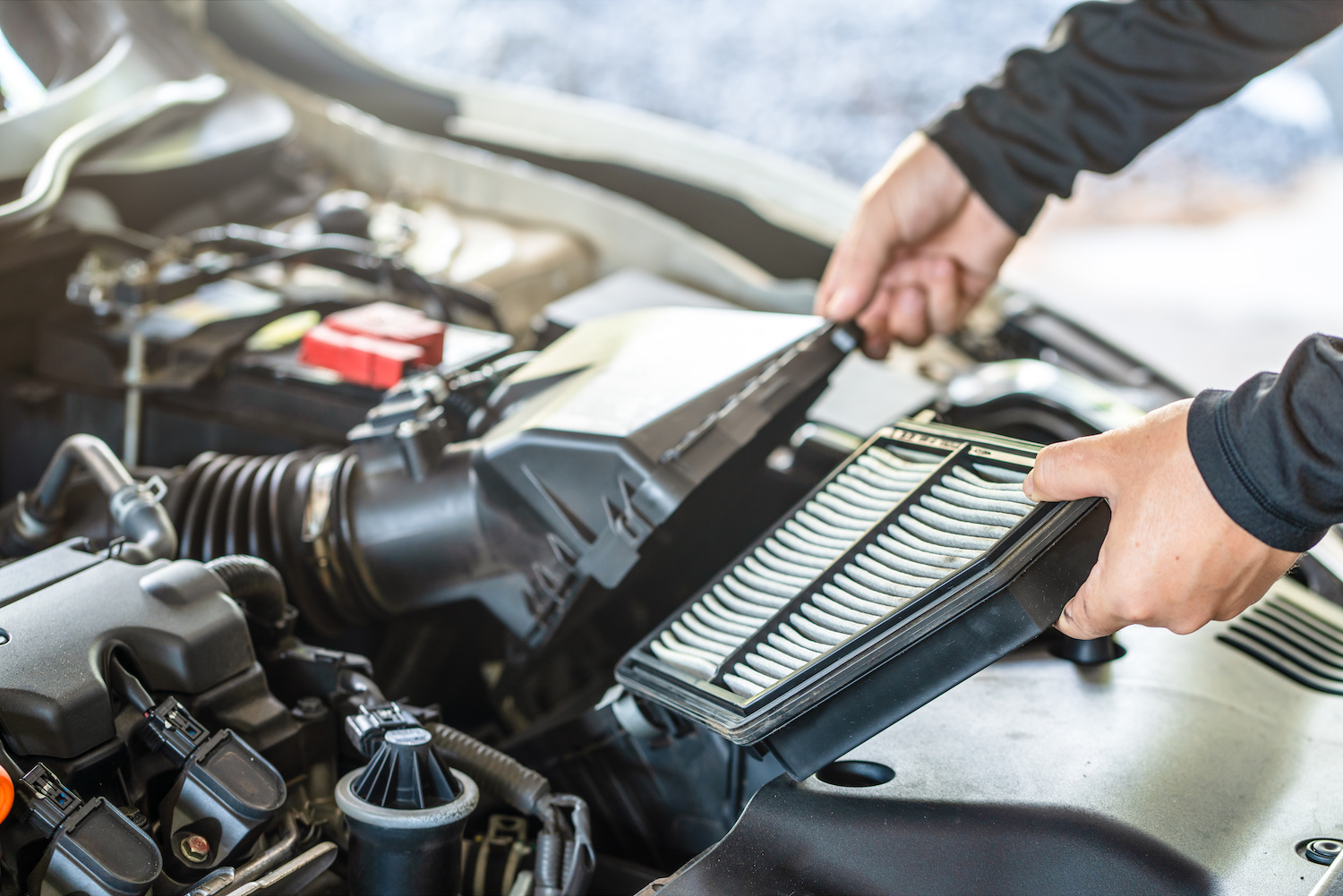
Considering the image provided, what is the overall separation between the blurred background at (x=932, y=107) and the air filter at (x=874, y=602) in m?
3.09

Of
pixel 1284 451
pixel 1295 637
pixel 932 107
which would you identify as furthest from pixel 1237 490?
pixel 932 107

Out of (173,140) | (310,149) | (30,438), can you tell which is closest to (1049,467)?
(30,438)

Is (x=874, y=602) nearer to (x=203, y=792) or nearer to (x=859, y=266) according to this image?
(x=203, y=792)

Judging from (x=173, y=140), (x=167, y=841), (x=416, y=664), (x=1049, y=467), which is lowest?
(x=416, y=664)

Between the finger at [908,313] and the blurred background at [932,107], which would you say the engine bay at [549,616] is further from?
the blurred background at [932,107]

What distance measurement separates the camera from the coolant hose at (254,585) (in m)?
0.67

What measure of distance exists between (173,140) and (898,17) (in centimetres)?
468

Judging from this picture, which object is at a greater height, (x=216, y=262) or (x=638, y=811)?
(x=216, y=262)

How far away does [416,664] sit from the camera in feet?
3.07

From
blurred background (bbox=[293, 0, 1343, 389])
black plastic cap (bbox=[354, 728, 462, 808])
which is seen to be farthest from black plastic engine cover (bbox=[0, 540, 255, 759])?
blurred background (bbox=[293, 0, 1343, 389])

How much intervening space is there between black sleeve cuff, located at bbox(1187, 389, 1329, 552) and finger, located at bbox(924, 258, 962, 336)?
0.64 m

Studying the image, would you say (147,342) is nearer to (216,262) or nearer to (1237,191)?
(216,262)

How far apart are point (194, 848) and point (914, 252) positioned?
917 millimetres

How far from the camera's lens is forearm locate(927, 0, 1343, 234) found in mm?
1060
